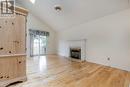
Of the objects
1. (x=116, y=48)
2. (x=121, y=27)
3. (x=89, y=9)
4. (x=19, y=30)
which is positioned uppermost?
(x=89, y=9)

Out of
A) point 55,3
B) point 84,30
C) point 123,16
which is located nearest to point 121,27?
point 123,16

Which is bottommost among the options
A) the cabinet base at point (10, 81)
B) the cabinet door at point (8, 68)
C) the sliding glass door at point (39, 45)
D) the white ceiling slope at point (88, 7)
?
the cabinet base at point (10, 81)

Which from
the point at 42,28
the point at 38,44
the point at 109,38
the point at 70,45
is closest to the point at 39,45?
the point at 38,44

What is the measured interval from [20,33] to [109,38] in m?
3.93

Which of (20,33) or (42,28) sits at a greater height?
(42,28)

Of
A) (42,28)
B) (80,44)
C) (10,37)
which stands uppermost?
(42,28)

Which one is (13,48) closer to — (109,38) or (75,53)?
(109,38)

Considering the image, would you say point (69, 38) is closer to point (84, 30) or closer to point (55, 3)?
point (84, 30)

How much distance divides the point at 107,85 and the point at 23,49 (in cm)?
248

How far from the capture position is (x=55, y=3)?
565 cm

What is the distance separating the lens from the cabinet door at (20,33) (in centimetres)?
287


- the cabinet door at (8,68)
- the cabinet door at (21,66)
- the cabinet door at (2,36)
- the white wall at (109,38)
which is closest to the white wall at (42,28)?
the white wall at (109,38)

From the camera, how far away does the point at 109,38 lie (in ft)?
16.6

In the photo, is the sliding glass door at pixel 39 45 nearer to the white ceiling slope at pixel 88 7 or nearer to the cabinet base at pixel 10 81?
the white ceiling slope at pixel 88 7
